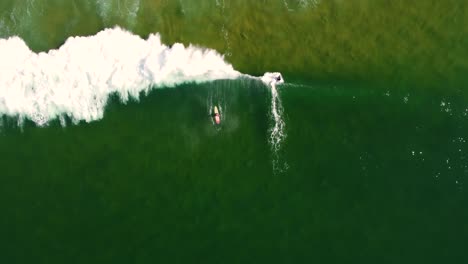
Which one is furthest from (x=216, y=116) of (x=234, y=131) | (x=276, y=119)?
(x=276, y=119)

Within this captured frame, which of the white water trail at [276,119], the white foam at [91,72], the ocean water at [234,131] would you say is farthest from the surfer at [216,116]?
the white water trail at [276,119]

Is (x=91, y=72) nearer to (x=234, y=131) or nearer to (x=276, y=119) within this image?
(x=234, y=131)

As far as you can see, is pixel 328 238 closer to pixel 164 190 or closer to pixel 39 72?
pixel 164 190

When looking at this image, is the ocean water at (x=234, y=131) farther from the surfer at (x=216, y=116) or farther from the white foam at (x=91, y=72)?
the surfer at (x=216, y=116)

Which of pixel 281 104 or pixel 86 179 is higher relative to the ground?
pixel 281 104

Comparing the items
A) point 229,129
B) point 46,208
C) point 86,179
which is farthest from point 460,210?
point 46,208
